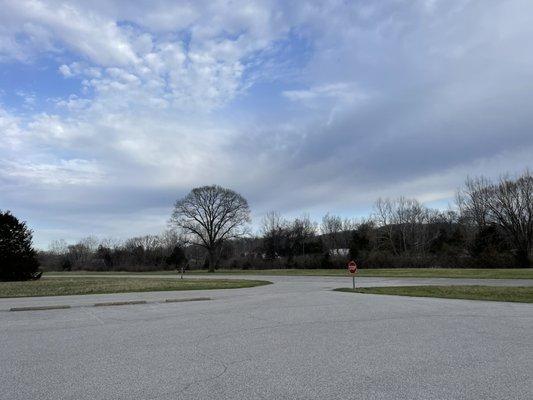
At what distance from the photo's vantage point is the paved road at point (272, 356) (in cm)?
582

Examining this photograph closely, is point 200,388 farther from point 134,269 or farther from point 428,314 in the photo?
point 134,269

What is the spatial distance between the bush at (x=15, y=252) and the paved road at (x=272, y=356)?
3156cm

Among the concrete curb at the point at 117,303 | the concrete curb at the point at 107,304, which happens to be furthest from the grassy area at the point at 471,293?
the concrete curb at the point at 117,303

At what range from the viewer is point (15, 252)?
4228cm

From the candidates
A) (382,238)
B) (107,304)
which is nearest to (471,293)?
(107,304)

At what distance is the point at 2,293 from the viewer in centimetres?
2498

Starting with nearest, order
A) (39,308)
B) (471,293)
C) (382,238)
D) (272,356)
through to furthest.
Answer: (272,356) → (39,308) → (471,293) → (382,238)

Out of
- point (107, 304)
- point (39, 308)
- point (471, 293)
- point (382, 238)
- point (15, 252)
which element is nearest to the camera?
point (39, 308)

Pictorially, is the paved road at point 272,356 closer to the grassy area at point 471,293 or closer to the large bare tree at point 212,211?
the grassy area at point 471,293

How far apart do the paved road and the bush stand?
31562mm

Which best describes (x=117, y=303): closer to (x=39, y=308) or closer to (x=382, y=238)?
(x=39, y=308)

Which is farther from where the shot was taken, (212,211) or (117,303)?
(212,211)

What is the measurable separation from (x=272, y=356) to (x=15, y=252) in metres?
41.6

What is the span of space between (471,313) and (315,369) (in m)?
8.68
